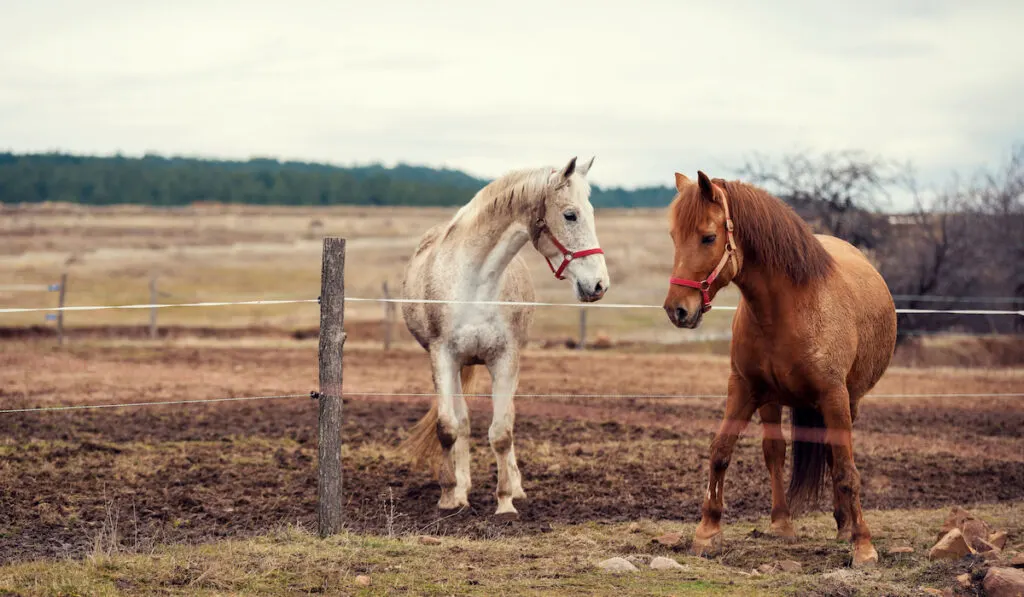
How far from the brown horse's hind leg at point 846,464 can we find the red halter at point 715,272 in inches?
39.0

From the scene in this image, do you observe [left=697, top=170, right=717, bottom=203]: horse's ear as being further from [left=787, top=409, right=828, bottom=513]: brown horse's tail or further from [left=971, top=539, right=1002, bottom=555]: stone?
[left=971, top=539, right=1002, bottom=555]: stone

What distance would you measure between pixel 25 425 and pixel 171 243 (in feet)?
132

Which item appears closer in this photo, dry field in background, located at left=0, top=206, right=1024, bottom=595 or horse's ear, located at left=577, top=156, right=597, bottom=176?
dry field in background, located at left=0, top=206, right=1024, bottom=595

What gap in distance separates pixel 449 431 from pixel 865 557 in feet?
9.30

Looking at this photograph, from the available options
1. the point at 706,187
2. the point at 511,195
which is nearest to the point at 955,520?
the point at 706,187

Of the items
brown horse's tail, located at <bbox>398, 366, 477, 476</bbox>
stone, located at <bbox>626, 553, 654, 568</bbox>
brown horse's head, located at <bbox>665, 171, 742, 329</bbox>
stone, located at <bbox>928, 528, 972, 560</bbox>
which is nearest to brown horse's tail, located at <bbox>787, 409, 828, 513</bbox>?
stone, located at <bbox>928, 528, 972, 560</bbox>

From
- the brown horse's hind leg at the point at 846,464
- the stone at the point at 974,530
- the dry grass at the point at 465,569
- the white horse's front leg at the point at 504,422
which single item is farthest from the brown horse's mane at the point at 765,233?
the white horse's front leg at the point at 504,422

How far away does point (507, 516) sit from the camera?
6609mm

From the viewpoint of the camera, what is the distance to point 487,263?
262 inches

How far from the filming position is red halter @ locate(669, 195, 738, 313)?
5.14 metres

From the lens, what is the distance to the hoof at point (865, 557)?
5363mm

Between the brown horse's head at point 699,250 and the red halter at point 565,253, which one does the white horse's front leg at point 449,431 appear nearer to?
the red halter at point 565,253

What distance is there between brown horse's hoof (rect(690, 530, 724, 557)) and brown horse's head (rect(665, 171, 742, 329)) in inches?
54.8

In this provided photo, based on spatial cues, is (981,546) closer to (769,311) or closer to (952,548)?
(952,548)
